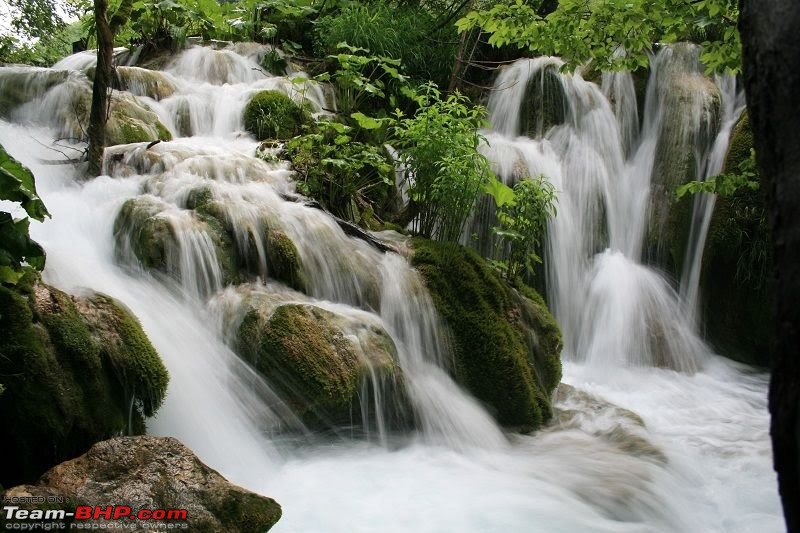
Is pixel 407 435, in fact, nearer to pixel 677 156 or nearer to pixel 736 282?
pixel 736 282

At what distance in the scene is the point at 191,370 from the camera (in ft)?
11.7

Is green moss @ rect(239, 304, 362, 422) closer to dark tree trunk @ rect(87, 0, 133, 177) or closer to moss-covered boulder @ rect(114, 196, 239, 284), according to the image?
Result: moss-covered boulder @ rect(114, 196, 239, 284)

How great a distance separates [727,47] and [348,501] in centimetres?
347

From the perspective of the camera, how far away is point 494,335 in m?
4.86

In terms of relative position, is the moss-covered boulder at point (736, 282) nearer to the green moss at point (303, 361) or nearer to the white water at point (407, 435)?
the white water at point (407, 435)

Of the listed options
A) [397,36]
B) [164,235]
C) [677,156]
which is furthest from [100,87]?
[677,156]

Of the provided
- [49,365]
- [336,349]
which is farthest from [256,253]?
[49,365]

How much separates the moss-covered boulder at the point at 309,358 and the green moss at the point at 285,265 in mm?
481

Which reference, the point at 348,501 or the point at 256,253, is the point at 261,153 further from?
the point at 348,501

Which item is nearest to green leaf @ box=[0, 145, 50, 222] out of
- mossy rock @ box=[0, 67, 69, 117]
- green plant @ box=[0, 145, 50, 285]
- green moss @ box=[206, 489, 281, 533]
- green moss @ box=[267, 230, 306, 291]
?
green plant @ box=[0, 145, 50, 285]

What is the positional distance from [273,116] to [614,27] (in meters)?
4.64

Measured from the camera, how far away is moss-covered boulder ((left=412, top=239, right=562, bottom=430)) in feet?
15.6

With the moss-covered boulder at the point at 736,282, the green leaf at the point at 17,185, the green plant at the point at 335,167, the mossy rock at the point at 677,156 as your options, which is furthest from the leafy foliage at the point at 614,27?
the mossy rock at the point at 677,156

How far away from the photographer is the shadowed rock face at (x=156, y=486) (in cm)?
230
